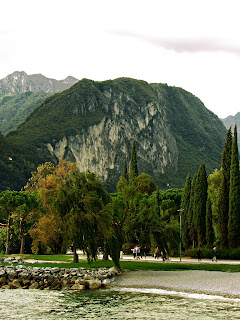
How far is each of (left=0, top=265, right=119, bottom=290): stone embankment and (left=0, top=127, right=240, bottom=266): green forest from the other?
1.64m

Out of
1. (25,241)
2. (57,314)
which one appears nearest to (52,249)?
(25,241)

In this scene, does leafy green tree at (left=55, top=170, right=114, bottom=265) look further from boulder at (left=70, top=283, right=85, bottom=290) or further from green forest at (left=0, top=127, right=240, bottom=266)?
boulder at (left=70, top=283, right=85, bottom=290)

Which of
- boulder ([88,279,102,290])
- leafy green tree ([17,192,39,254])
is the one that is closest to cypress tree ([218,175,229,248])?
leafy green tree ([17,192,39,254])

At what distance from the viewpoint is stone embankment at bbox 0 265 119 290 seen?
34688 millimetres

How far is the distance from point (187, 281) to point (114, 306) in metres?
7.69

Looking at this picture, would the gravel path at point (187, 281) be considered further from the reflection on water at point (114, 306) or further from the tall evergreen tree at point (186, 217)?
the tall evergreen tree at point (186, 217)

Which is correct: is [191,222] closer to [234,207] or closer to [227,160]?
[234,207]

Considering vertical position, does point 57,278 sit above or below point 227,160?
below

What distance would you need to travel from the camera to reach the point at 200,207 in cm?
6012

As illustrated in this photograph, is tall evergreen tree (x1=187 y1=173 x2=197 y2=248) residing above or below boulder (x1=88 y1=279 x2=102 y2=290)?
above

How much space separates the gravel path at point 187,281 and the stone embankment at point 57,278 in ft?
4.71

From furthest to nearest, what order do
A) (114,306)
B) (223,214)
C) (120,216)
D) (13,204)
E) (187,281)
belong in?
(13,204) → (223,214) → (120,216) → (187,281) → (114,306)

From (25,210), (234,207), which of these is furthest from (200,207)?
(25,210)

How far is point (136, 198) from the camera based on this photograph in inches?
1591
